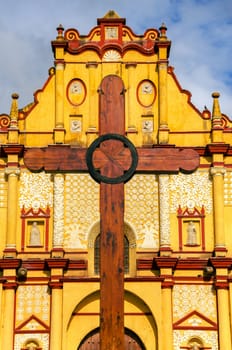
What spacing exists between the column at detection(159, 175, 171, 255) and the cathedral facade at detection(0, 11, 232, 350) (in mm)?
36

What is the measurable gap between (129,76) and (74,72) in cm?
150

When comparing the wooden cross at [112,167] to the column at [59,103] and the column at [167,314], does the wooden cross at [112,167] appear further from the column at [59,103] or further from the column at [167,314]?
the column at [59,103]

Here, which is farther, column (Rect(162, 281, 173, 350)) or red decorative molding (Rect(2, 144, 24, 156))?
red decorative molding (Rect(2, 144, 24, 156))

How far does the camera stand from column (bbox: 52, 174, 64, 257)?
20.3 m

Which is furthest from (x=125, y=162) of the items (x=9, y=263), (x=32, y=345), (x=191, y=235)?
(x=32, y=345)

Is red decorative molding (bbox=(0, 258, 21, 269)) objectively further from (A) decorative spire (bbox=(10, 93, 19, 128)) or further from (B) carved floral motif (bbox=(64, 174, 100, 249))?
(A) decorative spire (bbox=(10, 93, 19, 128))

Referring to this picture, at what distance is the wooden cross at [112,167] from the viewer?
968 cm

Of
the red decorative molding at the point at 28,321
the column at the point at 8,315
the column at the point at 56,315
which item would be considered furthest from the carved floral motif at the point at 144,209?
the column at the point at 8,315

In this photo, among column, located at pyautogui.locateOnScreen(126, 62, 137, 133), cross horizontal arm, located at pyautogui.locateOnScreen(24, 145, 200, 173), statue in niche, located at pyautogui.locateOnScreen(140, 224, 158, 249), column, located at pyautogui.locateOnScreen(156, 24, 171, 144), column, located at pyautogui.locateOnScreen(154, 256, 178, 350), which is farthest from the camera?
column, located at pyautogui.locateOnScreen(126, 62, 137, 133)

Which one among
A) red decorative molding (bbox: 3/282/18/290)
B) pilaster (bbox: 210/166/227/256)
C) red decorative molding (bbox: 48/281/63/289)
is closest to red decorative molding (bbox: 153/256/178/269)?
pilaster (bbox: 210/166/227/256)

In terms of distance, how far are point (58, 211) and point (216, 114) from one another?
16.1 ft

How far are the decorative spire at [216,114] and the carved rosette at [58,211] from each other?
4.27 m

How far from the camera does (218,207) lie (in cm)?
2064

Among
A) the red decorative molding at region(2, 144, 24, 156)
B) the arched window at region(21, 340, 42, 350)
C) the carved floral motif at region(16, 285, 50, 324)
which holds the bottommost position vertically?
the arched window at region(21, 340, 42, 350)
